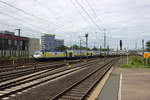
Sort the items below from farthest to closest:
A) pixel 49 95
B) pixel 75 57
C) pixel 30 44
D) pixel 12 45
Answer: pixel 30 44 → pixel 12 45 → pixel 75 57 → pixel 49 95

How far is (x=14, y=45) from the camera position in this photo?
76.1 m

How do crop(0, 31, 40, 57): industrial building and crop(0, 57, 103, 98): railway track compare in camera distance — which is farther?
crop(0, 31, 40, 57): industrial building

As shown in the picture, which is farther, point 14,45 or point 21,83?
point 14,45

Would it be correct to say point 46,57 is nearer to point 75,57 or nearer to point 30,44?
point 75,57

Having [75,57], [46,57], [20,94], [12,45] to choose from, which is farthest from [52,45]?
[20,94]

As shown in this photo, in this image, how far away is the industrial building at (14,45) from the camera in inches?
2543

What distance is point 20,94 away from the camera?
905 centimetres

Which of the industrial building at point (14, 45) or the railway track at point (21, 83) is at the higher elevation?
the industrial building at point (14, 45)

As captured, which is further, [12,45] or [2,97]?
[12,45]

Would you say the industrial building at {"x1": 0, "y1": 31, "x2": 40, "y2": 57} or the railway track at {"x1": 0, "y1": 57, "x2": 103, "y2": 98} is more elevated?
the industrial building at {"x1": 0, "y1": 31, "x2": 40, "y2": 57}

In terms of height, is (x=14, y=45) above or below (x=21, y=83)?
above

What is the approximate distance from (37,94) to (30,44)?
3283 inches

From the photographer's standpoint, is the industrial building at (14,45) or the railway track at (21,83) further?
the industrial building at (14,45)

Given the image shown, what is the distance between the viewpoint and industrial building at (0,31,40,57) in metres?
64.6
